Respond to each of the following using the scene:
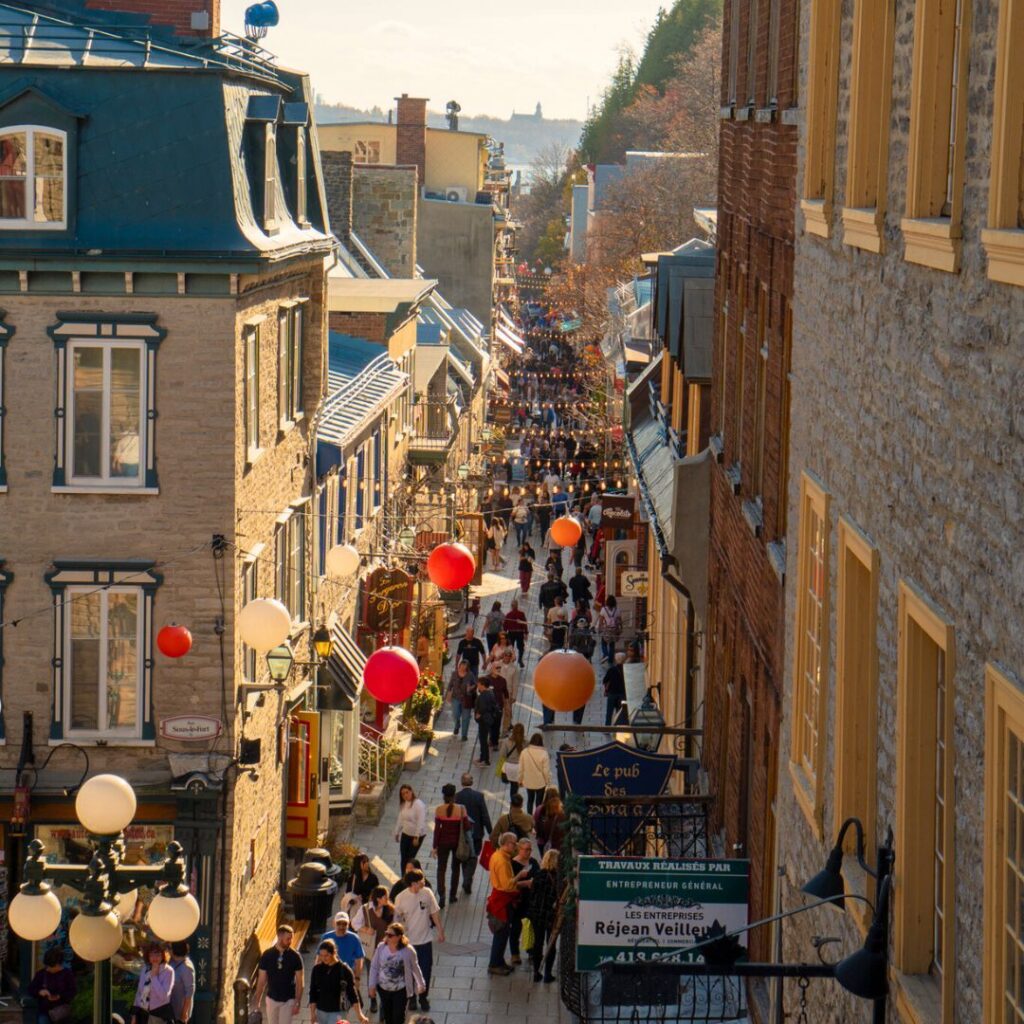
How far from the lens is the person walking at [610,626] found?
33375 millimetres

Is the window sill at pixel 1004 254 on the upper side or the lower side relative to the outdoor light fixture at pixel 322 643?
→ upper

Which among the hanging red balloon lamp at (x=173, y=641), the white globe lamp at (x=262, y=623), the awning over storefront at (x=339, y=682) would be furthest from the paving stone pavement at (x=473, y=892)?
the hanging red balloon lamp at (x=173, y=641)

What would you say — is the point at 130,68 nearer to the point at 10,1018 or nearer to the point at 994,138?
the point at 10,1018

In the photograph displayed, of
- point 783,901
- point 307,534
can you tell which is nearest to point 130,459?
point 307,534

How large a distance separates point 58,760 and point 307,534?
6079 mm

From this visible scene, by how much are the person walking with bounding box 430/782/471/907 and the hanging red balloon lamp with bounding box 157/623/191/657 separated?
3.63 m

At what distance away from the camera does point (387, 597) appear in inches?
1184

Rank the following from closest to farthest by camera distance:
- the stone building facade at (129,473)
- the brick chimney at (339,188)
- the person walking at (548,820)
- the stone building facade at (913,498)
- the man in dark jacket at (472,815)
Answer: the stone building facade at (913,498) < the stone building facade at (129,473) < the person walking at (548,820) < the man in dark jacket at (472,815) < the brick chimney at (339,188)

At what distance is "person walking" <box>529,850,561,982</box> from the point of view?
19016mm

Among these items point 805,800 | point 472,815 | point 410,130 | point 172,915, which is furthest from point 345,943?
point 410,130

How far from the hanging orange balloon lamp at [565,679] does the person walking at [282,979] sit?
11.4 ft

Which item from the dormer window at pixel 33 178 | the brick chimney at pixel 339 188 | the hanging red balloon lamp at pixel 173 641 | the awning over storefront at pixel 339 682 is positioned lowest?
the awning over storefront at pixel 339 682

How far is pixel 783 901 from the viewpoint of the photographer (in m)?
11.5

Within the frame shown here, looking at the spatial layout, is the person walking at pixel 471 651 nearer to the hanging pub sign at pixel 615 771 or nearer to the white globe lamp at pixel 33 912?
the hanging pub sign at pixel 615 771
